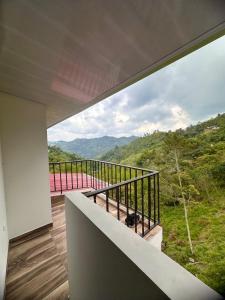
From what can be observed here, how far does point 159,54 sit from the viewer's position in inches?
48.5

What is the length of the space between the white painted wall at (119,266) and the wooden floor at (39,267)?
0.64 m

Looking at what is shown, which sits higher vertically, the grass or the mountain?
the mountain

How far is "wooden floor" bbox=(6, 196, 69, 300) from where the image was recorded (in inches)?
62.6

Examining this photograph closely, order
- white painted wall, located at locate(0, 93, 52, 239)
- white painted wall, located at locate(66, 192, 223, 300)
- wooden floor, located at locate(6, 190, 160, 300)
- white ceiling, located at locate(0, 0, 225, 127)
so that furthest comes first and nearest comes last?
1. white painted wall, located at locate(0, 93, 52, 239)
2. wooden floor, located at locate(6, 190, 160, 300)
3. white ceiling, located at locate(0, 0, 225, 127)
4. white painted wall, located at locate(66, 192, 223, 300)

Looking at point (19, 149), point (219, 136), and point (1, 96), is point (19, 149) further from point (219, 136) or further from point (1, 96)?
point (219, 136)

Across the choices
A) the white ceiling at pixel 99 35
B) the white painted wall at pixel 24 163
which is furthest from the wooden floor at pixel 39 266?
the white ceiling at pixel 99 35

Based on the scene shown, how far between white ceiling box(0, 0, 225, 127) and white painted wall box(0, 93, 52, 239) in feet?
2.53

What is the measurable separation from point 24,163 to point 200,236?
533cm

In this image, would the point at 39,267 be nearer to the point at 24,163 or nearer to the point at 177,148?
the point at 24,163

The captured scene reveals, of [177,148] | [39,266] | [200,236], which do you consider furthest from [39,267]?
[177,148]

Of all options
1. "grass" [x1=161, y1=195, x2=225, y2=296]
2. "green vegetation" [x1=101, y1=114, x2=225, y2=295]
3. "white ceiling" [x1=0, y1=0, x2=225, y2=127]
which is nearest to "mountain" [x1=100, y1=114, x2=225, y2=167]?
"green vegetation" [x1=101, y1=114, x2=225, y2=295]

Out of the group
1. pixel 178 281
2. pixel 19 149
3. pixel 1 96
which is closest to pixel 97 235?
pixel 178 281

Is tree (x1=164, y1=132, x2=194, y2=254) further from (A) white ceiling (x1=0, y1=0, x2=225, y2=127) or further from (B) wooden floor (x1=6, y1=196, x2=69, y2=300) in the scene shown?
(B) wooden floor (x1=6, y1=196, x2=69, y2=300)

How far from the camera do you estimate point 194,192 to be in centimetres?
579
